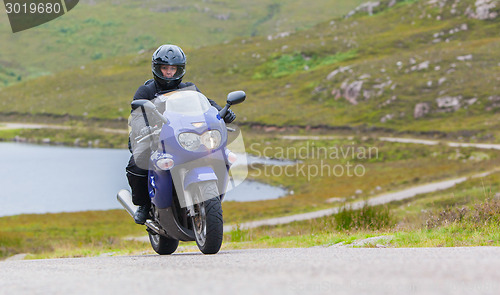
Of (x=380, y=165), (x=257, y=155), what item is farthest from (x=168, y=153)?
(x=257, y=155)

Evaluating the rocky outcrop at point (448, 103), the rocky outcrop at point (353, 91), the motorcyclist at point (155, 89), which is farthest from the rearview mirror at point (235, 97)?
the rocky outcrop at point (353, 91)

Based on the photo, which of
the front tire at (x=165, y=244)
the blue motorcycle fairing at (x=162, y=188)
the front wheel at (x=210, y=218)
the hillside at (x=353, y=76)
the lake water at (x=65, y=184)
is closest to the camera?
the front wheel at (x=210, y=218)

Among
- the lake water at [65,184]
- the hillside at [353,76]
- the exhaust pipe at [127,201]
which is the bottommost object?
the hillside at [353,76]

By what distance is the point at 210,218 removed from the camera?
8.11m

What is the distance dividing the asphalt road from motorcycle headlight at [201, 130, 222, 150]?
2.25m

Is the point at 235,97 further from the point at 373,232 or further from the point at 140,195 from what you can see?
the point at 373,232

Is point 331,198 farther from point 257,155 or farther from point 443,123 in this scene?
point 443,123

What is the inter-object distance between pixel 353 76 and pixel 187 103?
310ft

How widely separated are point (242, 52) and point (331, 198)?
Result: 336ft

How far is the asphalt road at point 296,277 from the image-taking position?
4633 mm

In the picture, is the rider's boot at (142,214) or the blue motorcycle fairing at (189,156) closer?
the blue motorcycle fairing at (189,156)

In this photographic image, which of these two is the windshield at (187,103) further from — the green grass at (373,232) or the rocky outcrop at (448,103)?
the rocky outcrop at (448,103)

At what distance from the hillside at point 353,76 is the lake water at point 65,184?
28.5 meters

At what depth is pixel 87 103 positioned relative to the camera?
126 metres
